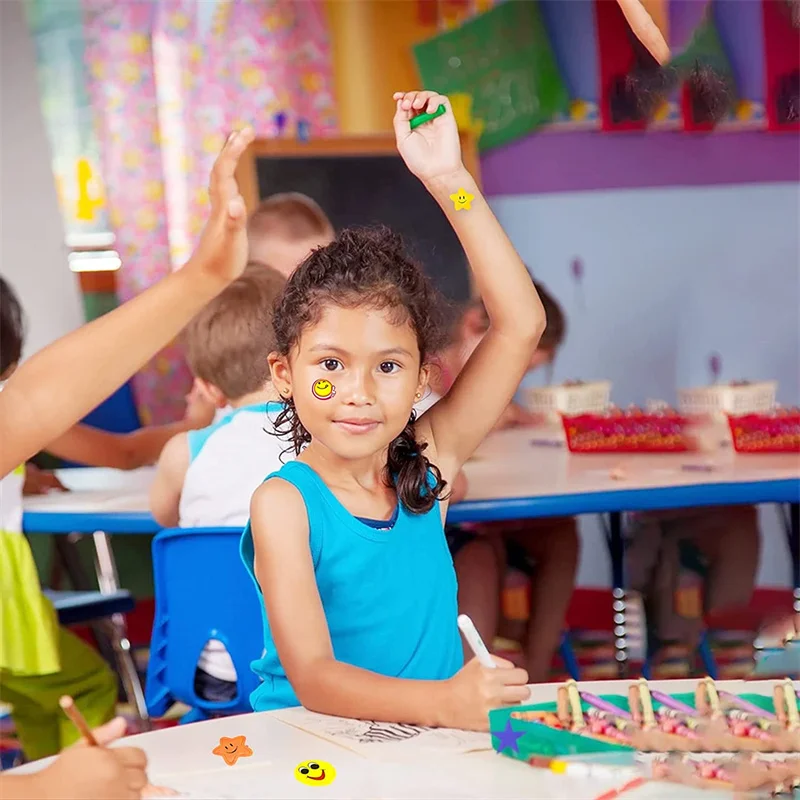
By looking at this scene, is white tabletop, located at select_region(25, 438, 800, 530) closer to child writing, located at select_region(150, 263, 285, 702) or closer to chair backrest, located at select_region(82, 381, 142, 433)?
child writing, located at select_region(150, 263, 285, 702)

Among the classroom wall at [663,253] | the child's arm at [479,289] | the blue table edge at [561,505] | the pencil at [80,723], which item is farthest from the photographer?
the classroom wall at [663,253]

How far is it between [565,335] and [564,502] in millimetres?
1191

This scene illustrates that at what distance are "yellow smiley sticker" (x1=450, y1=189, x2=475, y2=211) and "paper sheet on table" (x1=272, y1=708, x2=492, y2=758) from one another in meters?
0.38

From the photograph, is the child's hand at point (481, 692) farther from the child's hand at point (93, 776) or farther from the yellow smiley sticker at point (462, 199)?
the yellow smiley sticker at point (462, 199)

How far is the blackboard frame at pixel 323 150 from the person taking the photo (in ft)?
9.03

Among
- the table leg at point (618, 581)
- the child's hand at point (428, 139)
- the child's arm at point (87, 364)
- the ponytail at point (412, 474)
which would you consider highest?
the child's hand at point (428, 139)

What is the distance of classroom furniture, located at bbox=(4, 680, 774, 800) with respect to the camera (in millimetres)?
660

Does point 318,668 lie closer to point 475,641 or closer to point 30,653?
point 475,641

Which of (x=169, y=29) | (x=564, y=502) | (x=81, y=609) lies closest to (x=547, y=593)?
(x=564, y=502)

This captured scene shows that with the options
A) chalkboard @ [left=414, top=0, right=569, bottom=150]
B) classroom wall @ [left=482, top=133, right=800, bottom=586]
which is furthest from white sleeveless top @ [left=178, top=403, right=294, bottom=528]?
chalkboard @ [left=414, top=0, right=569, bottom=150]

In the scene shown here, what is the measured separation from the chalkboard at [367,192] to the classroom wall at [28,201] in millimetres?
438

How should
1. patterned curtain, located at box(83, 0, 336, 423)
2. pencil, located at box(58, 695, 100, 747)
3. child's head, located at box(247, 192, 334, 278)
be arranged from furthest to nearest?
1. patterned curtain, located at box(83, 0, 336, 423)
2. child's head, located at box(247, 192, 334, 278)
3. pencil, located at box(58, 695, 100, 747)

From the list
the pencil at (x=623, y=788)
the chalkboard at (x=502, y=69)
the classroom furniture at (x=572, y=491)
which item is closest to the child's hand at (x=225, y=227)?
the pencil at (x=623, y=788)

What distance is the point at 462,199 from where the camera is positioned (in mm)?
958
